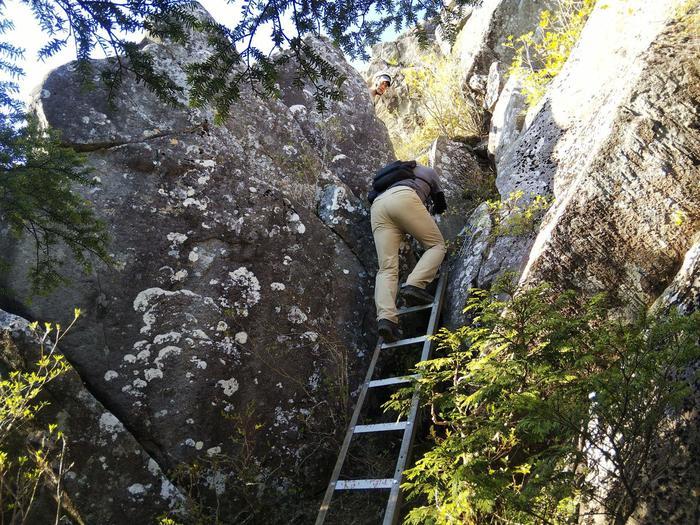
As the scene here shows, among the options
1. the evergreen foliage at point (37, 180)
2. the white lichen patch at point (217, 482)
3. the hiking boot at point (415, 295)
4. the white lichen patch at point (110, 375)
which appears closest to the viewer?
the evergreen foliage at point (37, 180)

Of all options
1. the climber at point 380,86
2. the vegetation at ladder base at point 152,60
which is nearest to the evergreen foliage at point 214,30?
the vegetation at ladder base at point 152,60

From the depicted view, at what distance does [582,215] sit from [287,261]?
2438mm

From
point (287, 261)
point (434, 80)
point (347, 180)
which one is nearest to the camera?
point (287, 261)

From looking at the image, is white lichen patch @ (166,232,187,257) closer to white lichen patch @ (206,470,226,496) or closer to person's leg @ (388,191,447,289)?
white lichen patch @ (206,470,226,496)

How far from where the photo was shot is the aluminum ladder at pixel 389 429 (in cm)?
315

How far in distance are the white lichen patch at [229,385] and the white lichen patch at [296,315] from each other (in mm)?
709

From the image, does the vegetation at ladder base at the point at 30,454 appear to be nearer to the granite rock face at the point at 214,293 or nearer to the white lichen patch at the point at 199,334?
the granite rock face at the point at 214,293

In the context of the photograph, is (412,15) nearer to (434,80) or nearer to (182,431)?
(182,431)

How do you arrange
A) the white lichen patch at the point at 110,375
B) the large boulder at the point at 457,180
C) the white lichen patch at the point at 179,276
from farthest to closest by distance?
the large boulder at the point at 457,180, the white lichen patch at the point at 179,276, the white lichen patch at the point at 110,375

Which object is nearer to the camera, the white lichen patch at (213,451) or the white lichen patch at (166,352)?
the white lichen patch at (213,451)

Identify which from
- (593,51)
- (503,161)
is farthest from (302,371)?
(593,51)

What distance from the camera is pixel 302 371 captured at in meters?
4.08

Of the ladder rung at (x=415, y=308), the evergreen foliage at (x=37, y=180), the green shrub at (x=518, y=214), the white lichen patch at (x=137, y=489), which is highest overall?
the evergreen foliage at (x=37, y=180)

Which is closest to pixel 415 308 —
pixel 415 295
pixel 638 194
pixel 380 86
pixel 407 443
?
pixel 415 295
